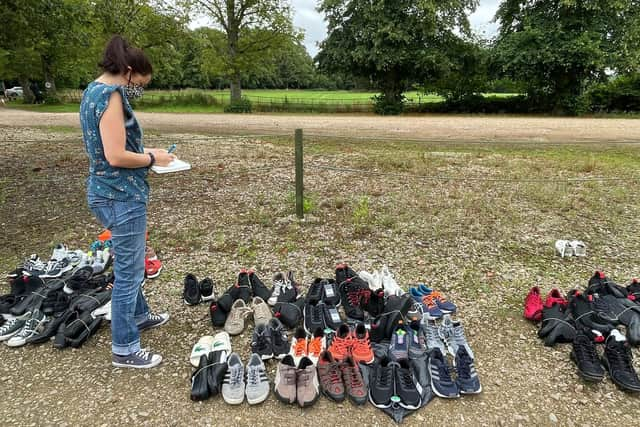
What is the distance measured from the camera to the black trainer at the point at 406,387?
8.14 feet

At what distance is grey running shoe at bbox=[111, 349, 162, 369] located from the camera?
9.16ft

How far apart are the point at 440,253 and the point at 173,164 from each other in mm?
3480

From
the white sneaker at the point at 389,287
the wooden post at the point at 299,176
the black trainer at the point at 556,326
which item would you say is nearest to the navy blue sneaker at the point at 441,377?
the white sneaker at the point at 389,287

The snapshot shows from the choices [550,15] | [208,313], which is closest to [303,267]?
[208,313]

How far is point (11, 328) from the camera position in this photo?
3.14 m

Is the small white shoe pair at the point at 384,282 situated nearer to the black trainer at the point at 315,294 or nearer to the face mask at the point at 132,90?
the black trainer at the point at 315,294

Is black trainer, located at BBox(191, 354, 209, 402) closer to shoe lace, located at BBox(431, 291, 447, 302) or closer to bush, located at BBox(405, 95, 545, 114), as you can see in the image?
shoe lace, located at BBox(431, 291, 447, 302)

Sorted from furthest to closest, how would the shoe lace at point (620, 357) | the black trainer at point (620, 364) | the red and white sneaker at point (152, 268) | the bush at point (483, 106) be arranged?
the bush at point (483, 106) < the red and white sneaker at point (152, 268) < the shoe lace at point (620, 357) < the black trainer at point (620, 364)

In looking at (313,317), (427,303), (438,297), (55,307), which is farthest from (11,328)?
(438,297)

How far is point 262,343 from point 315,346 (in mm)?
399

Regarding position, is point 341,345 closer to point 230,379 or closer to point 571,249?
point 230,379

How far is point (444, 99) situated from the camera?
26438 millimetres

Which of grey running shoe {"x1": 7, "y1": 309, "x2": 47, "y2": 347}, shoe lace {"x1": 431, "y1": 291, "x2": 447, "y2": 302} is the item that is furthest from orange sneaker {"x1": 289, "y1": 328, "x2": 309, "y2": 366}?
grey running shoe {"x1": 7, "y1": 309, "x2": 47, "y2": 347}

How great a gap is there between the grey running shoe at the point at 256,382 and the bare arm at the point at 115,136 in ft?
4.85
